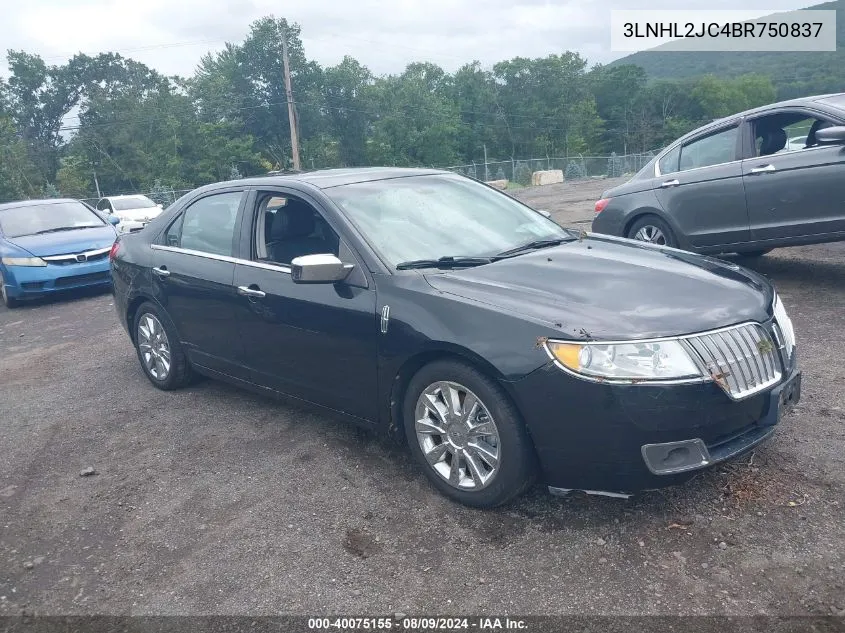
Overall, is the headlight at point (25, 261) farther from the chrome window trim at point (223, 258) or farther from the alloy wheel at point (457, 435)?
the alloy wheel at point (457, 435)

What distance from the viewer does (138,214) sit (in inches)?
860

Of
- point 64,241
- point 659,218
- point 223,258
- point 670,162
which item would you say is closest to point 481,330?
point 223,258

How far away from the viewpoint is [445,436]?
3512 millimetres

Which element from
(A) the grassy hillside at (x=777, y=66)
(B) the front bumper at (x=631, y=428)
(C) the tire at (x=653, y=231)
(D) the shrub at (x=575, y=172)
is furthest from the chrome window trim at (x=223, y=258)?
(A) the grassy hillside at (x=777, y=66)

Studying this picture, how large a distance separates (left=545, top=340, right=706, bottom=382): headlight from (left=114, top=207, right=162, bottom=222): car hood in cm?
2023

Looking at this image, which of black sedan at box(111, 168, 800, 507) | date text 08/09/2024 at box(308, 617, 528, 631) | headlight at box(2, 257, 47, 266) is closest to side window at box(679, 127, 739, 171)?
black sedan at box(111, 168, 800, 507)

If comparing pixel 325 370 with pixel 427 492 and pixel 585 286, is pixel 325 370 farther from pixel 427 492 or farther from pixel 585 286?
pixel 585 286

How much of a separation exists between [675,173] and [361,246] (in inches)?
190

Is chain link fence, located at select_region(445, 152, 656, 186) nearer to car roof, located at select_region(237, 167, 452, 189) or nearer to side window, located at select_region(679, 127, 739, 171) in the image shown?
side window, located at select_region(679, 127, 739, 171)

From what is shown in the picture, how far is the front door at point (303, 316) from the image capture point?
387 cm

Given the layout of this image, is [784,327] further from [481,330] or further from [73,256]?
A: [73,256]

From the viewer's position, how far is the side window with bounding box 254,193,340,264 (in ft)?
14.1

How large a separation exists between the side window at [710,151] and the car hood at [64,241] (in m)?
7.98

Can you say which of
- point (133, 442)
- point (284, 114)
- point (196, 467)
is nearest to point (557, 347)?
point (196, 467)
